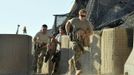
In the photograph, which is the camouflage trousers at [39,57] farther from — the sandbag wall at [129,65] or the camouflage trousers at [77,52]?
the sandbag wall at [129,65]

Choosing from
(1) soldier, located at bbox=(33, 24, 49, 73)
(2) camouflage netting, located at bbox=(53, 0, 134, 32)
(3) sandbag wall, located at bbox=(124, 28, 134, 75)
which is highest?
(2) camouflage netting, located at bbox=(53, 0, 134, 32)

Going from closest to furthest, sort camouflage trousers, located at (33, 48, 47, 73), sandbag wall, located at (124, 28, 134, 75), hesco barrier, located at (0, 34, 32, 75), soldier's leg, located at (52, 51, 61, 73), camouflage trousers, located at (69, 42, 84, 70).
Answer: hesco barrier, located at (0, 34, 32, 75)
sandbag wall, located at (124, 28, 134, 75)
camouflage trousers, located at (69, 42, 84, 70)
soldier's leg, located at (52, 51, 61, 73)
camouflage trousers, located at (33, 48, 47, 73)

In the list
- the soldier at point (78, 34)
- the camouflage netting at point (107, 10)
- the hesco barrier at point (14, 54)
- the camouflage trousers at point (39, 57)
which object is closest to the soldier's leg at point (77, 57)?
the soldier at point (78, 34)

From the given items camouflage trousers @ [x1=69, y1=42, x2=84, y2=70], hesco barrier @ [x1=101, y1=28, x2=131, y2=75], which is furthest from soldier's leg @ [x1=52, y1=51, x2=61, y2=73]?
camouflage trousers @ [x1=69, y1=42, x2=84, y2=70]

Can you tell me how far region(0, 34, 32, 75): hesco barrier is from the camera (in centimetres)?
937

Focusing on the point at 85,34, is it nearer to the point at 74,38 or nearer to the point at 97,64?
the point at 74,38

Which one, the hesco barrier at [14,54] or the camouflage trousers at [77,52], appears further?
the camouflage trousers at [77,52]

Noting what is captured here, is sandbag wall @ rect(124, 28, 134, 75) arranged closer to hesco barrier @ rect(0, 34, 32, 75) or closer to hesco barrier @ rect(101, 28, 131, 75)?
hesco barrier @ rect(101, 28, 131, 75)

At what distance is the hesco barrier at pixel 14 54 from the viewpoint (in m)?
9.37

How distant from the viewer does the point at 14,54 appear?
9.49 metres

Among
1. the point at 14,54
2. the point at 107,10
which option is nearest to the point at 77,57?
the point at 14,54

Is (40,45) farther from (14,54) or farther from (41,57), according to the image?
(14,54)

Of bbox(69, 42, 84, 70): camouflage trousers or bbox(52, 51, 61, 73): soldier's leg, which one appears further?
bbox(52, 51, 61, 73): soldier's leg

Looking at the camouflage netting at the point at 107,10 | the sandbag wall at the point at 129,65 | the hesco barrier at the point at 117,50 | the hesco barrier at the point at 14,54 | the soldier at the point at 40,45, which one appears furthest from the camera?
the camouflage netting at the point at 107,10
